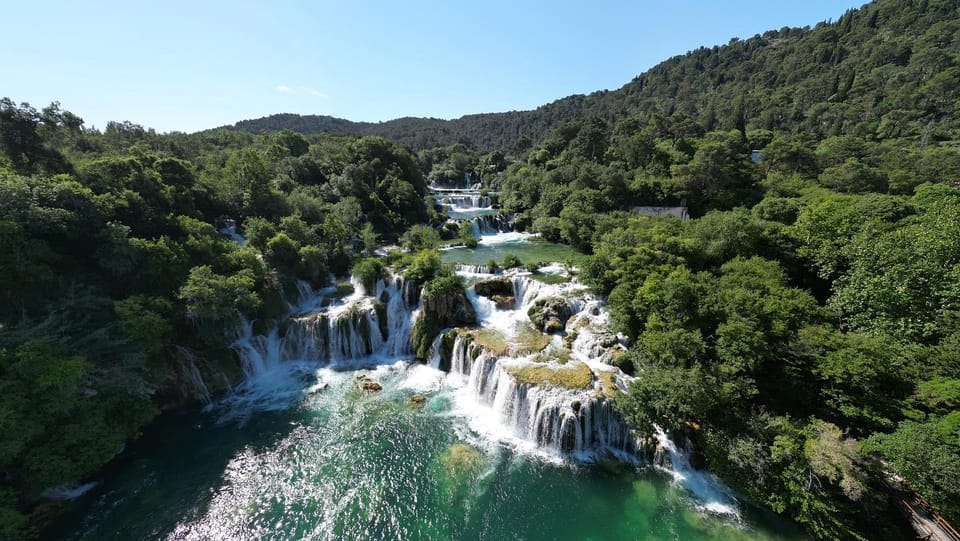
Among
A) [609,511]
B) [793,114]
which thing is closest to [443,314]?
[609,511]

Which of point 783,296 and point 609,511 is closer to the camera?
point 609,511

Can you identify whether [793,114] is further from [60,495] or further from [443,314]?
[60,495]

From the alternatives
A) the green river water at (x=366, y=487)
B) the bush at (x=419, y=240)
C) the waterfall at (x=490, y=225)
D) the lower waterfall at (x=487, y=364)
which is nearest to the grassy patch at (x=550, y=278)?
the lower waterfall at (x=487, y=364)

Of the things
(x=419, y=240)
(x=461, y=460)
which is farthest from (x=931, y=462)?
(x=419, y=240)

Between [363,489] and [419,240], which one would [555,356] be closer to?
[363,489]

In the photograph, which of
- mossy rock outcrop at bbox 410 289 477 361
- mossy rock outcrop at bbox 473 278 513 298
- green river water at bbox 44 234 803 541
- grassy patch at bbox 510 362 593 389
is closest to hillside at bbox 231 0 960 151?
mossy rock outcrop at bbox 473 278 513 298

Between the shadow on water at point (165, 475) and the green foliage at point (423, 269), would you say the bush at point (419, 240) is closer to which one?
the green foliage at point (423, 269)
